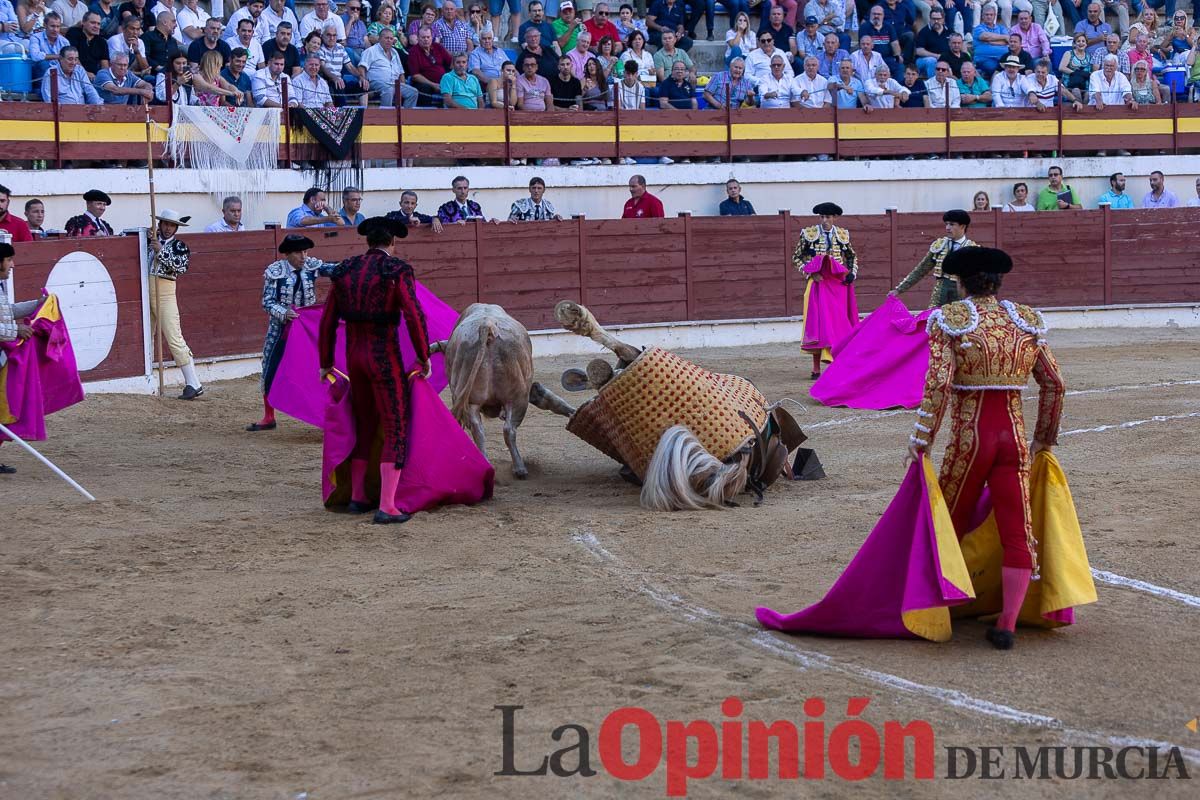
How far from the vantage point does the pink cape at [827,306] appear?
11008mm

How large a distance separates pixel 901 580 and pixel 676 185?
1156 centimetres

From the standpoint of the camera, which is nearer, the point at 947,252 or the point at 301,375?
the point at 301,375

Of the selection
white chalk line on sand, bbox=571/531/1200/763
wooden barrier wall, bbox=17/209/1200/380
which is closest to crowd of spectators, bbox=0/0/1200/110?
wooden barrier wall, bbox=17/209/1200/380

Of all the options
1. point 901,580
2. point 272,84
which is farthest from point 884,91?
point 901,580

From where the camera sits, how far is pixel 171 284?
34.3 feet

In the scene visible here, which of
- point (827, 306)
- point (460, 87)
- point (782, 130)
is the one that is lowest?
point (827, 306)

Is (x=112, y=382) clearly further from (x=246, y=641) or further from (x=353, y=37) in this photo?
(x=246, y=641)

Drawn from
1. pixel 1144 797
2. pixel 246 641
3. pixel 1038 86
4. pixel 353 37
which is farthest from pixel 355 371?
pixel 1038 86

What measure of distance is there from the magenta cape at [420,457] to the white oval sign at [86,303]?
176 inches

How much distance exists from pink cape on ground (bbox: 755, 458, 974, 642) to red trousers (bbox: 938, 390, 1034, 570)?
11 centimetres

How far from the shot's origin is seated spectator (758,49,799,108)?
16.2 m

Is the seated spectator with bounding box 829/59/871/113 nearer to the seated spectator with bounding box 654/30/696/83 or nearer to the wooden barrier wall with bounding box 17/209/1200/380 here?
the seated spectator with bounding box 654/30/696/83

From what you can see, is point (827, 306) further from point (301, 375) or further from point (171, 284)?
point (171, 284)

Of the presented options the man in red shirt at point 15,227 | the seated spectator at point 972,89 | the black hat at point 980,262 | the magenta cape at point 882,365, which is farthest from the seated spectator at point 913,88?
the black hat at point 980,262
